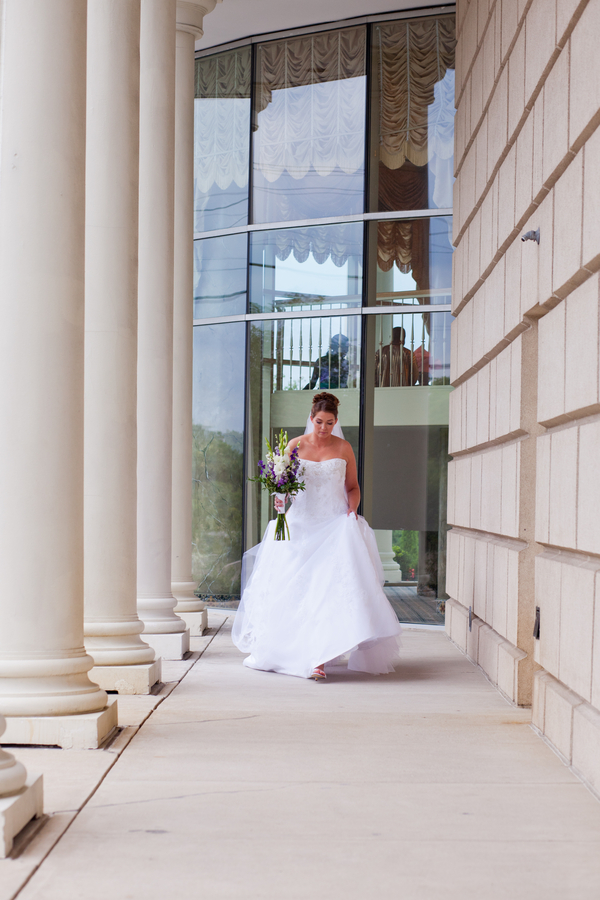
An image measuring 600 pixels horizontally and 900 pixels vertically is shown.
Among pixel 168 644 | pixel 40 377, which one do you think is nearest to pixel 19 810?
pixel 40 377

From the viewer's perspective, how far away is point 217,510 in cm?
1179

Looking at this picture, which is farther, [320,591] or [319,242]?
[319,242]

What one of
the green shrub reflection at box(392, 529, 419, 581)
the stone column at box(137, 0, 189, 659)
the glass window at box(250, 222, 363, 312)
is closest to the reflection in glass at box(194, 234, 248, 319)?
the glass window at box(250, 222, 363, 312)

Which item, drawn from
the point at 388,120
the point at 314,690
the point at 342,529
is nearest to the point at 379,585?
the point at 342,529

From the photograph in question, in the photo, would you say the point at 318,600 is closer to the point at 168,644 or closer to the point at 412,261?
the point at 168,644

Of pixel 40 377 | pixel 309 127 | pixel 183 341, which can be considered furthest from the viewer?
pixel 309 127

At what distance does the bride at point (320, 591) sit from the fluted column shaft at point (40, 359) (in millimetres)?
2596

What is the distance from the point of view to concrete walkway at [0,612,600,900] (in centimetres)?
277

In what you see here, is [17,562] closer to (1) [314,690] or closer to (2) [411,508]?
(1) [314,690]

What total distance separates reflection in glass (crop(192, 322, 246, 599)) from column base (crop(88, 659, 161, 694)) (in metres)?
5.86

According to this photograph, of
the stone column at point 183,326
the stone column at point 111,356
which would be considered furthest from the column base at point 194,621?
the stone column at point 111,356

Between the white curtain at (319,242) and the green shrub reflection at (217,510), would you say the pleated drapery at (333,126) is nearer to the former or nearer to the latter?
the white curtain at (319,242)

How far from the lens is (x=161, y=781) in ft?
12.5

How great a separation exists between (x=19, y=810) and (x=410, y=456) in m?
7.87
